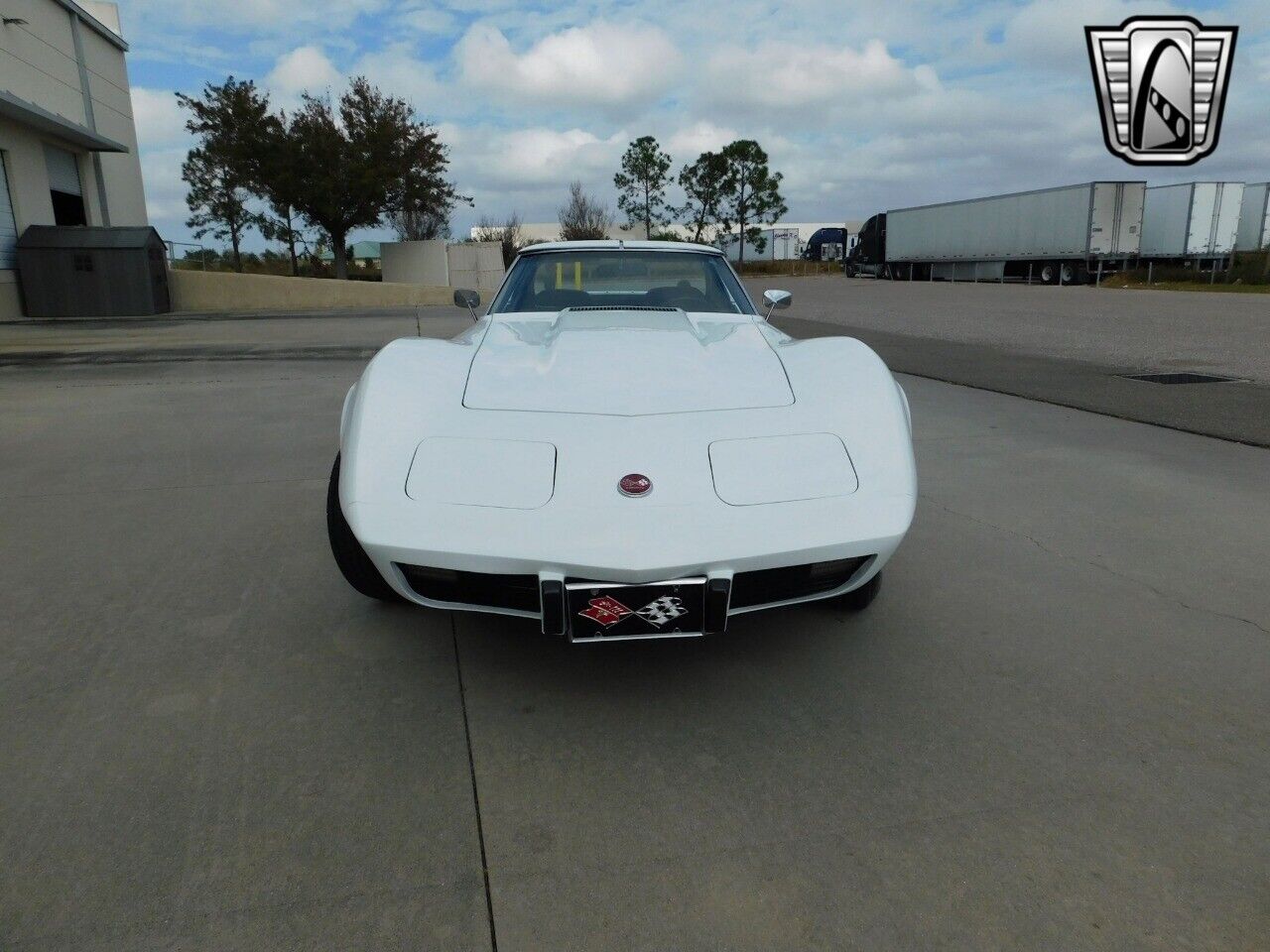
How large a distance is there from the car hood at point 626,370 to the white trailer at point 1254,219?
33124 millimetres

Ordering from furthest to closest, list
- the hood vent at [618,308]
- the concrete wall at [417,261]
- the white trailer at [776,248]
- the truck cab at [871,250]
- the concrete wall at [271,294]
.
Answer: the white trailer at [776,248]
the truck cab at [871,250]
the concrete wall at [417,261]
the concrete wall at [271,294]
the hood vent at [618,308]

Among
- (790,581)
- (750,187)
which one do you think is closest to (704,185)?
(750,187)

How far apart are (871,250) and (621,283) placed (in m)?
42.0

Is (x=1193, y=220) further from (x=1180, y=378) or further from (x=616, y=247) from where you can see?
(x=616, y=247)

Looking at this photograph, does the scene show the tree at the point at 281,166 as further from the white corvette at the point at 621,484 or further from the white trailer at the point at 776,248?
the white trailer at the point at 776,248

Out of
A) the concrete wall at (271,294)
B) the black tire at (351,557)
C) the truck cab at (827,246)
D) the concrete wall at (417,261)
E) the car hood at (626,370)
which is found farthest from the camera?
the truck cab at (827,246)

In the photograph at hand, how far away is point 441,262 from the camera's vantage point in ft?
90.0

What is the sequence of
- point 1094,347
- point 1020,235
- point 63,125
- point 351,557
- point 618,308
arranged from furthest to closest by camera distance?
1. point 1020,235
2. point 63,125
3. point 1094,347
4. point 618,308
5. point 351,557

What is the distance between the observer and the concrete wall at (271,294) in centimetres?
1992

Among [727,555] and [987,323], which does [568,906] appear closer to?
[727,555]

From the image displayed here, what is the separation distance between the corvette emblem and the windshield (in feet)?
20.1

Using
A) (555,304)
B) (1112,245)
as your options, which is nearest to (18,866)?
(555,304)

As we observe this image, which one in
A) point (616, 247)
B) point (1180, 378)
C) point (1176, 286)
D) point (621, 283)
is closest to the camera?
point (621, 283)

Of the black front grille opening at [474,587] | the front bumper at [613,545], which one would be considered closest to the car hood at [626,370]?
the front bumper at [613,545]
